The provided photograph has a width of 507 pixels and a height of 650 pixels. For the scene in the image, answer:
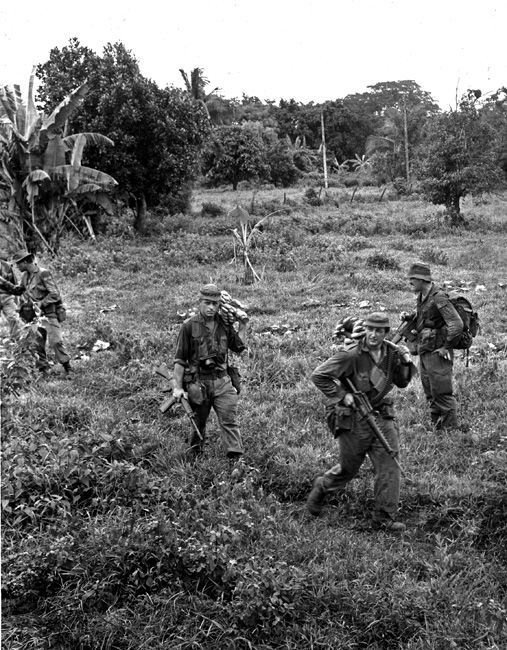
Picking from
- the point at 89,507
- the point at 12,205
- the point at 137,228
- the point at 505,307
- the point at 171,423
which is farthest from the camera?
the point at 137,228

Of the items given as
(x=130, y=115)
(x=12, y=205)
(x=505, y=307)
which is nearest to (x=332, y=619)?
(x=505, y=307)

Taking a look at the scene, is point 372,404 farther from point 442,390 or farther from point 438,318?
point 438,318

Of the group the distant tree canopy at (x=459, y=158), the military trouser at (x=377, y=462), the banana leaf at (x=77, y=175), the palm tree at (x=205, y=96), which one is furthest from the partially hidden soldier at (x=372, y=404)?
the palm tree at (x=205, y=96)

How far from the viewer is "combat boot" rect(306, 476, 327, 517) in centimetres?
529

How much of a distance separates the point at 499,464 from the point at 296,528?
1.97 meters

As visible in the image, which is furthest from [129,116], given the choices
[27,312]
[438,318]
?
[438,318]

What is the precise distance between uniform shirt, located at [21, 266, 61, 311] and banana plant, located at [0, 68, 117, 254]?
732cm

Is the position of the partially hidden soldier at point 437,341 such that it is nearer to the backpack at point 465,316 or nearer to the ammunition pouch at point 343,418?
the backpack at point 465,316

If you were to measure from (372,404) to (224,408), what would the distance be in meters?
1.53

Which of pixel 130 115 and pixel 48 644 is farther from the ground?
pixel 130 115

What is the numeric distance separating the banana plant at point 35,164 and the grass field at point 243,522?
7.74 m

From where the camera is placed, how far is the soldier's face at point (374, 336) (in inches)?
198

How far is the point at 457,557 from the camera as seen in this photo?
4.58 m

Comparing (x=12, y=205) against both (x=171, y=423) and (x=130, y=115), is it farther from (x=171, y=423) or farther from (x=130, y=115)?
(x=171, y=423)
